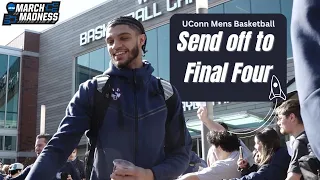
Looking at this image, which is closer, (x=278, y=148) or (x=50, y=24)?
(x=278, y=148)

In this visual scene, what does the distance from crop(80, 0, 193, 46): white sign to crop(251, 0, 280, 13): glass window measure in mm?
3581

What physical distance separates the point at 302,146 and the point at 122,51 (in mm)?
1445

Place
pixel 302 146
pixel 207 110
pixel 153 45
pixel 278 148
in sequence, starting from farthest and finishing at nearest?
pixel 153 45, pixel 207 110, pixel 278 148, pixel 302 146

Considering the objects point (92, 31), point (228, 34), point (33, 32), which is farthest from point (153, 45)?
point (228, 34)

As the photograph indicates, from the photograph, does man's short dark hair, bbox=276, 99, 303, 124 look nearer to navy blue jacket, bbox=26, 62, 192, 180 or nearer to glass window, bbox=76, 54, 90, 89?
navy blue jacket, bbox=26, 62, 192, 180

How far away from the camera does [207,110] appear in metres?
3.95

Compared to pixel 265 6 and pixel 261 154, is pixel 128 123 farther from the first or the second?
Answer: pixel 265 6

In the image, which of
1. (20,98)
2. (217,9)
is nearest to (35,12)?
(20,98)

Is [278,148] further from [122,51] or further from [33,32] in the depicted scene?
[33,32]

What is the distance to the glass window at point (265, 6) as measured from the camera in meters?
15.1

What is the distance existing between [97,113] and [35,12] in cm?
2670

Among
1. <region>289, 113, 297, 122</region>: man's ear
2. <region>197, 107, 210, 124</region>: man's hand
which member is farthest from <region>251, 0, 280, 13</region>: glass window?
<region>289, 113, 297, 122</region>: man's ear

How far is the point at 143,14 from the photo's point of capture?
20812 mm

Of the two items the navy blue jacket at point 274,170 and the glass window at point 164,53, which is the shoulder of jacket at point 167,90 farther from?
the glass window at point 164,53
